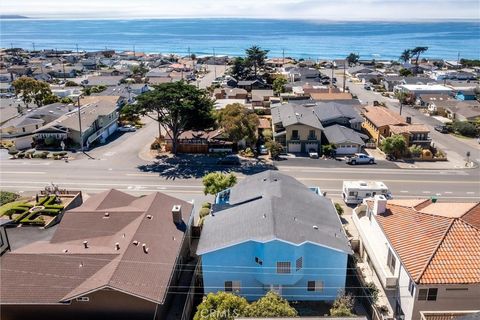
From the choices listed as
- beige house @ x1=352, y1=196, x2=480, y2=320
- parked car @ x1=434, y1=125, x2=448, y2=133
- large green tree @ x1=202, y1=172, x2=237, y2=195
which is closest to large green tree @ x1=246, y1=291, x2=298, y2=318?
beige house @ x1=352, y1=196, x2=480, y2=320

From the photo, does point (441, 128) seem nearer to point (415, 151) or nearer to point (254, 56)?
point (415, 151)

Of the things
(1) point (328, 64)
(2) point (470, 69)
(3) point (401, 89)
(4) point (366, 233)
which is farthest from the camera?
(1) point (328, 64)

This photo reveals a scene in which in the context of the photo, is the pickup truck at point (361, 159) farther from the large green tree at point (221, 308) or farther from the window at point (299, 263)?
the large green tree at point (221, 308)

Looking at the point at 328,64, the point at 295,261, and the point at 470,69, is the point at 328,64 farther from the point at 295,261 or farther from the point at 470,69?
the point at 295,261

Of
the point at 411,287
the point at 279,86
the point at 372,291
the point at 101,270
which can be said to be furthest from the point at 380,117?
the point at 101,270

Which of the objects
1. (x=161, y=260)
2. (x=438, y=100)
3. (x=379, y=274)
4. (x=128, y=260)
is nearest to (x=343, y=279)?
(x=379, y=274)
